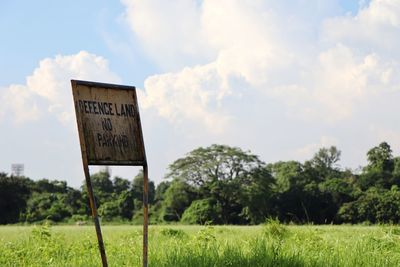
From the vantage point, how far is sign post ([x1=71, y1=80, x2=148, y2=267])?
18.9 feet

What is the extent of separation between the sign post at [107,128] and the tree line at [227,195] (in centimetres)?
1874

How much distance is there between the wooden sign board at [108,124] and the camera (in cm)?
580

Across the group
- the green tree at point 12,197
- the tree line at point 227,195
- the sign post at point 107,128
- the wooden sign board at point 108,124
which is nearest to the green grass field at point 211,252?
the sign post at point 107,128

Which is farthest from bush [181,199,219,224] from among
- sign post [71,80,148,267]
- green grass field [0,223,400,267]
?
sign post [71,80,148,267]

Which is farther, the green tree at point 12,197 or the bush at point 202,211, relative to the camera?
the bush at point 202,211

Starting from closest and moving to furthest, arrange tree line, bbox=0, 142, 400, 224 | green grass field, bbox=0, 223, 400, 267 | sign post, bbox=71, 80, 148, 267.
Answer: sign post, bbox=71, 80, 148, 267 → green grass field, bbox=0, 223, 400, 267 → tree line, bbox=0, 142, 400, 224

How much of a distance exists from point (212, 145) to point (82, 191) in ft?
37.4

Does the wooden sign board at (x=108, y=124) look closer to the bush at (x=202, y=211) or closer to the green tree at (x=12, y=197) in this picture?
the green tree at (x=12, y=197)

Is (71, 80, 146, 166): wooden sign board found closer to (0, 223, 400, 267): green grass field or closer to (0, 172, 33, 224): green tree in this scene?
(0, 223, 400, 267): green grass field

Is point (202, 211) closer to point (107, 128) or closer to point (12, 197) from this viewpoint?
point (12, 197)

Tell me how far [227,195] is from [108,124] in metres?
29.6

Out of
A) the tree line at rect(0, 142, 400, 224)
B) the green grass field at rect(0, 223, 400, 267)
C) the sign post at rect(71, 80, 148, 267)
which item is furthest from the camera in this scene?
the tree line at rect(0, 142, 400, 224)

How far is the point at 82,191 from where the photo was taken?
32188 millimetres

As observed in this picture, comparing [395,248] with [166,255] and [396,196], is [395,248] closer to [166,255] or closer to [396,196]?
[166,255]
